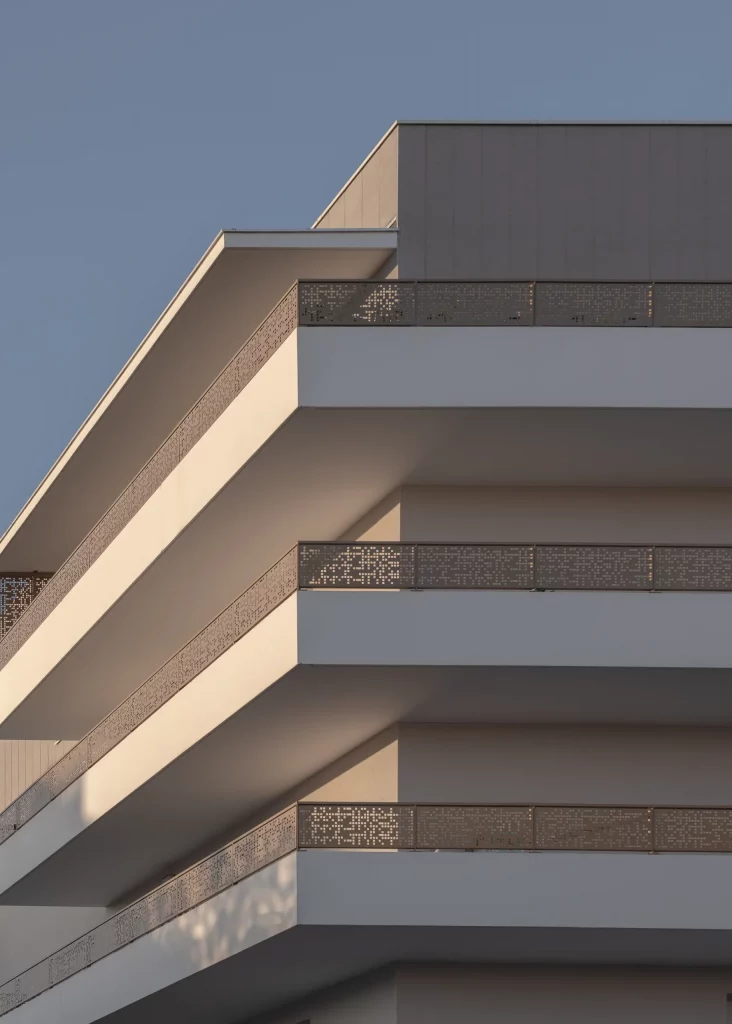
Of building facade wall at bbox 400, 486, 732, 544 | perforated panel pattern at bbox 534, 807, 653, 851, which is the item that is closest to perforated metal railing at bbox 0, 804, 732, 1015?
perforated panel pattern at bbox 534, 807, 653, 851

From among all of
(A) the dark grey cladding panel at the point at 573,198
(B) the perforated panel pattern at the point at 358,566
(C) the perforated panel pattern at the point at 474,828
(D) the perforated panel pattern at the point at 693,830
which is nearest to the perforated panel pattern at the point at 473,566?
(B) the perforated panel pattern at the point at 358,566

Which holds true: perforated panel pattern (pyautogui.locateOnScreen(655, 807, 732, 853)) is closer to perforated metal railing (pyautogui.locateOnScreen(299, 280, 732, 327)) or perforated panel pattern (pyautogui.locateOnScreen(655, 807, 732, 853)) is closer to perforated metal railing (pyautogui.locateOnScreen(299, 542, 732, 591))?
perforated metal railing (pyautogui.locateOnScreen(299, 542, 732, 591))

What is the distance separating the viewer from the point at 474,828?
23.7 metres

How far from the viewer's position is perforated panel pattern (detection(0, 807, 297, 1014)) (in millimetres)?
24891

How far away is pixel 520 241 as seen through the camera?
27.5 m

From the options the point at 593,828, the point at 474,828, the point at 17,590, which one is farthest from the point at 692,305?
the point at 17,590

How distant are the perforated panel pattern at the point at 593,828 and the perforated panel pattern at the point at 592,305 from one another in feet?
20.3

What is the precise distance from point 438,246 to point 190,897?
400 inches

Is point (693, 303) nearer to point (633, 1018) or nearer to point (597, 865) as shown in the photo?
point (597, 865)

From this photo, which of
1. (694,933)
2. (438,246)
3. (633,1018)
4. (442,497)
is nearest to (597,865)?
(694,933)

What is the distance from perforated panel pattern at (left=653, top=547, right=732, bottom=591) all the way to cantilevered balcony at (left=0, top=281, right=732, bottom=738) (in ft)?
5.37

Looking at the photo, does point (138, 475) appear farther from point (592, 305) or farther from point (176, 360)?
point (592, 305)

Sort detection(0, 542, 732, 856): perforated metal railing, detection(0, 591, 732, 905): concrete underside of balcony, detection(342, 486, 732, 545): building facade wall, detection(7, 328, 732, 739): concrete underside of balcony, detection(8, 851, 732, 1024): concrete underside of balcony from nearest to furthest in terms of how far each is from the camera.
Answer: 1. detection(8, 851, 732, 1024): concrete underside of balcony
2. detection(0, 591, 732, 905): concrete underside of balcony
3. detection(7, 328, 732, 739): concrete underside of balcony
4. detection(0, 542, 732, 856): perforated metal railing
5. detection(342, 486, 732, 545): building facade wall

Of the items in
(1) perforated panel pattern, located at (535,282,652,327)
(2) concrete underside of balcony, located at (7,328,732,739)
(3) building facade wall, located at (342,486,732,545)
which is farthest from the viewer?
(3) building facade wall, located at (342,486,732,545)
